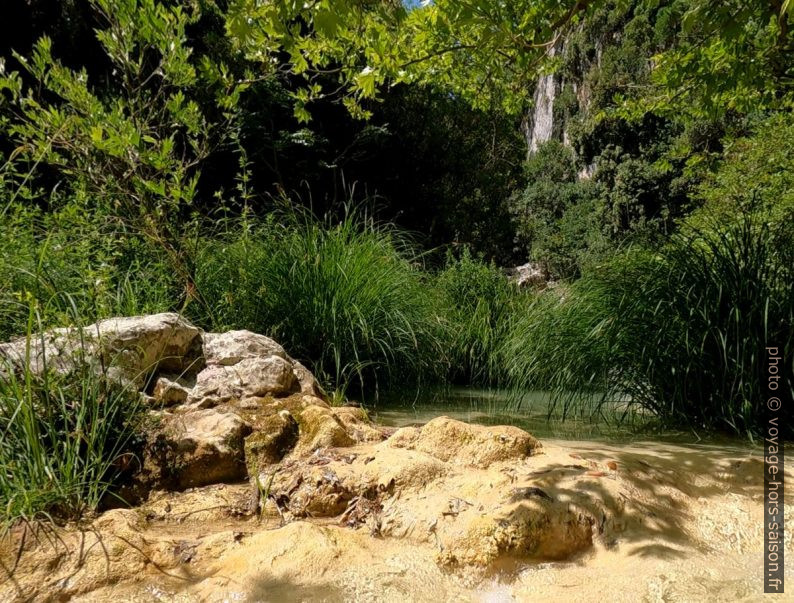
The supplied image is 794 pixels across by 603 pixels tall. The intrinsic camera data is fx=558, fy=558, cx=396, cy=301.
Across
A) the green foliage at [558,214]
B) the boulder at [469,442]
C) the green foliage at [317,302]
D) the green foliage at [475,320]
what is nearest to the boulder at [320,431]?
the boulder at [469,442]

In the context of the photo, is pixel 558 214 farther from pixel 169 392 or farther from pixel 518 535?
pixel 518 535

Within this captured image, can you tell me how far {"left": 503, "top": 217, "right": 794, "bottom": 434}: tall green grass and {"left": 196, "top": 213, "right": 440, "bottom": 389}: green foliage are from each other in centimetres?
125

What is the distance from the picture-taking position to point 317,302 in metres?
4.03

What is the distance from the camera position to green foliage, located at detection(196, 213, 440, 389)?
401 centimetres

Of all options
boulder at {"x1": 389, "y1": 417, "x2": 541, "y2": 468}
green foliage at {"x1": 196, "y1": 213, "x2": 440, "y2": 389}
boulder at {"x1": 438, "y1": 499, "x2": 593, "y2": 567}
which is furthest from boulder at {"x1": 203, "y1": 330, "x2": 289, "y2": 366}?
boulder at {"x1": 438, "y1": 499, "x2": 593, "y2": 567}

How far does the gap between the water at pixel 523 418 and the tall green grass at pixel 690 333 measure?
15cm

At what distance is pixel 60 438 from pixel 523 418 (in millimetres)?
2783

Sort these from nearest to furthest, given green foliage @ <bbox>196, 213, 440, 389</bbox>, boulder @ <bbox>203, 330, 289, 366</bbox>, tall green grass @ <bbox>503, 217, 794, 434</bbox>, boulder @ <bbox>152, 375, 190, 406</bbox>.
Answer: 1. boulder @ <bbox>152, 375, 190, 406</bbox>
2. tall green grass @ <bbox>503, 217, 794, 434</bbox>
3. boulder @ <bbox>203, 330, 289, 366</bbox>
4. green foliage @ <bbox>196, 213, 440, 389</bbox>

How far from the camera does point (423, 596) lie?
59.1 inches

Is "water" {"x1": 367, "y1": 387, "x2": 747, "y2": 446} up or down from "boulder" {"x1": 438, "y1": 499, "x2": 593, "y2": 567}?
up

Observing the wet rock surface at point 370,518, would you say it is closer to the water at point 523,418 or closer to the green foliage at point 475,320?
the water at point 523,418

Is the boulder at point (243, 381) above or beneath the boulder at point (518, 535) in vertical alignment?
above

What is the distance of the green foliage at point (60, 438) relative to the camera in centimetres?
172

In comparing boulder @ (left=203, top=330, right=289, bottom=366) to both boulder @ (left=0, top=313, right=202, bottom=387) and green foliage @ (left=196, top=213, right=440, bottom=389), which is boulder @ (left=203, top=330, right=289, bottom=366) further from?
green foliage @ (left=196, top=213, right=440, bottom=389)
